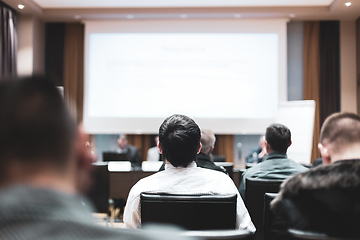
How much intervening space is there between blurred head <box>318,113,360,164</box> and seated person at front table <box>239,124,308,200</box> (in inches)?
38.6

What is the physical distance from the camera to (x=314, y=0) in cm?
551

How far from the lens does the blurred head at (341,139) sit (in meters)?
1.23

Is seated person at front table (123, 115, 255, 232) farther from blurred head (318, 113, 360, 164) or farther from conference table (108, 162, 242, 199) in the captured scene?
conference table (108, 162, 242, 199)

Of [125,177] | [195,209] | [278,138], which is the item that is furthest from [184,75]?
[195,209]

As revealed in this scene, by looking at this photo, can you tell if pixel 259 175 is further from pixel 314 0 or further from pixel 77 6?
pixel 77 6

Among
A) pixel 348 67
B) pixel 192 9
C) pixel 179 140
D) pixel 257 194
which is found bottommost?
pixel 257 194

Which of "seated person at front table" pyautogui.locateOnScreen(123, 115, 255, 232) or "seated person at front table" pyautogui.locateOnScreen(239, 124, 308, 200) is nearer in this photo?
"seated person at front table" pyautogui.locateOnScreen(123, 115, 255, 232)

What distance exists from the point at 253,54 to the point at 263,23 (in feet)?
1.94

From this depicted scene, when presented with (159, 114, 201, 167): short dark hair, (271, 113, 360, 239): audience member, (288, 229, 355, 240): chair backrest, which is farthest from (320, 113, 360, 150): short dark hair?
(159, 114, 201, 167): short dark hair

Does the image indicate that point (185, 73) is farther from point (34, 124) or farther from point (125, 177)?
point (34, 124)

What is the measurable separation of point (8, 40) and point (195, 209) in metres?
5.36

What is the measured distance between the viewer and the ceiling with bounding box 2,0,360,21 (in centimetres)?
560

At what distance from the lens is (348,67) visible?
605 centimetres

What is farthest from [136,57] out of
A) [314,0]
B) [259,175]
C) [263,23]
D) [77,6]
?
[259,175]
